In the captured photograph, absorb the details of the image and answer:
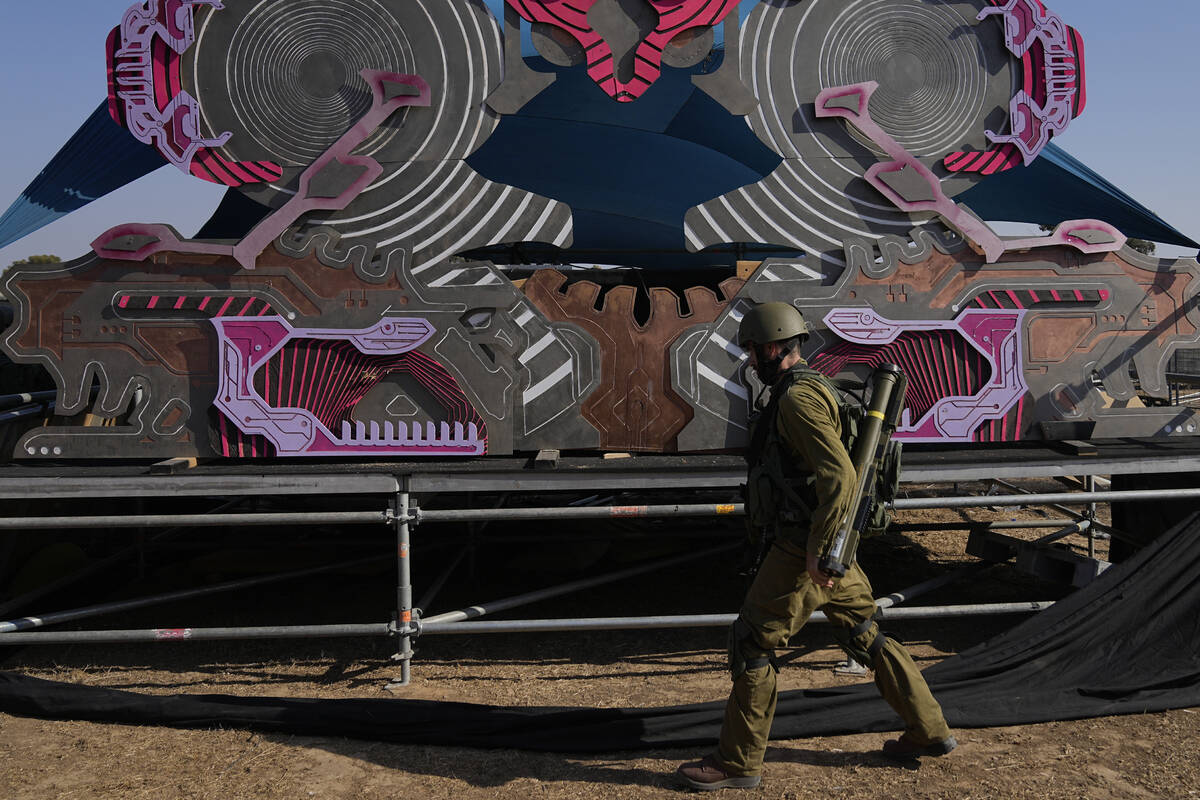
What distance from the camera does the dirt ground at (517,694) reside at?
4137 millimetres

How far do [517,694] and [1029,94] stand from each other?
5122 mm

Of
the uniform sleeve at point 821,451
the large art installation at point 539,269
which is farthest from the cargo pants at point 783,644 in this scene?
the large art installation at point 539,269

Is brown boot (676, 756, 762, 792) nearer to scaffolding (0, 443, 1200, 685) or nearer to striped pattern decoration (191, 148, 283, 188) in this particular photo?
scaffolding (0, 443, 1200, 685)

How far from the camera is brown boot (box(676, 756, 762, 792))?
3.98 meters

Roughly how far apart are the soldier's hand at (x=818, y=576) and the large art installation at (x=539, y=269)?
2.25m

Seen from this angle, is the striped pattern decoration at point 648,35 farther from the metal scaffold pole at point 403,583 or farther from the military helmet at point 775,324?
the metal scaffold pole at point 403,583

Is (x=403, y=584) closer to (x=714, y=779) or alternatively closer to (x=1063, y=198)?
(x=714, y=779)

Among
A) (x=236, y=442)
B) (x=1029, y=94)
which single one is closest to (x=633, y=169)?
(x=1029, y=94)

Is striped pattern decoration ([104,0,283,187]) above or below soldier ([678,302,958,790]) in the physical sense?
above

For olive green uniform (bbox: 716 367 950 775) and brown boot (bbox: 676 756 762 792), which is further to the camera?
brown boot (bbox: 676 756 762 792)

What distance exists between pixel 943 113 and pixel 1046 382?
1.93 metres

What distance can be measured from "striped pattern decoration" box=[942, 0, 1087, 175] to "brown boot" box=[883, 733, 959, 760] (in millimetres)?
3751

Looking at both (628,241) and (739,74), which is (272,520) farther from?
(628,241)

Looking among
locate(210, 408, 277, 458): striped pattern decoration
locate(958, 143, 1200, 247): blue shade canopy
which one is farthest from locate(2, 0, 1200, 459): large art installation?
locate(958, 143, 1200, 247): blue shade canopy
